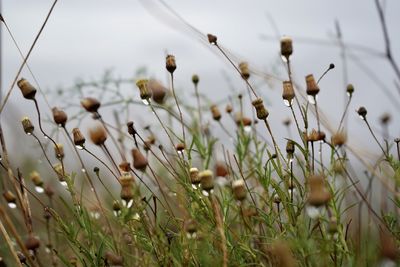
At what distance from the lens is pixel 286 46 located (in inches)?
58.3

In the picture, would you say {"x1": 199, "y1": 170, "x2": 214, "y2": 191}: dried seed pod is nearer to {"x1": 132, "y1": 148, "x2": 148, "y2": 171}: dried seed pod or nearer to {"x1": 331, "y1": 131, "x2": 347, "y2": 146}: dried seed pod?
{"x1": 132, "y1": 148, "x2": 148, "y2": 171}: dried seed pod

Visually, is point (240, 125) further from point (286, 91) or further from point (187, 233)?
point (187, 233)

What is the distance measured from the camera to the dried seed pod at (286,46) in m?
1.48

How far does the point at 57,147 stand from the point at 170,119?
1.09m

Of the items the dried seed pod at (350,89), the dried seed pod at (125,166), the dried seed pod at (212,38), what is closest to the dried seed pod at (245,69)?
the dried seed pod at (212,38)

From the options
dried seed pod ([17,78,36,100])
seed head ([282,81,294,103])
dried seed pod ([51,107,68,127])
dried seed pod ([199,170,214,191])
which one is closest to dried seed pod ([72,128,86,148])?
dried seed pod ([51,107,68,127])

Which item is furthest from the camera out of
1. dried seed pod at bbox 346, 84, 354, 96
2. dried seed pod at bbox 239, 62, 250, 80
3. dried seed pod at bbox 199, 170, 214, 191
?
dried seed pod at bbox 239, 62, 250, 80

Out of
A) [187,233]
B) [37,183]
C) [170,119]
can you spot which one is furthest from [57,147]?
[170,119]

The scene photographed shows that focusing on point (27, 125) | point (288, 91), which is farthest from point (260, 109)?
point (27, 125)

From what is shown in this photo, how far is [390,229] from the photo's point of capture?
4.83ft

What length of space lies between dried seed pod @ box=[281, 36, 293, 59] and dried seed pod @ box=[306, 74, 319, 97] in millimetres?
106

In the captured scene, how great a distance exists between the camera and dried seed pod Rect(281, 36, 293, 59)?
148 centimetres

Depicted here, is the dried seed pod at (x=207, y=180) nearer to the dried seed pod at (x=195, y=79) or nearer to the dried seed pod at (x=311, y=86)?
the dried seed pod at (x=311, y=86)

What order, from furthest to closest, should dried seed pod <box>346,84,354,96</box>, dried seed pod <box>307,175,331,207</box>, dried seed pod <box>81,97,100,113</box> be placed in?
dried seed pod <box>346,84,354,96</box>, dried seed pod <box>81,97,100,113</box>, dried seed pod <box>307,175,331,207</box>
